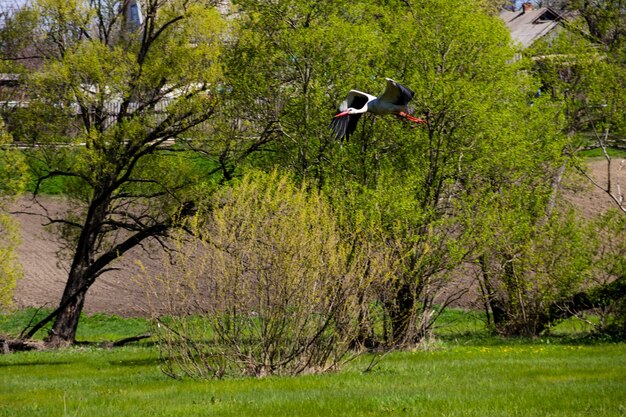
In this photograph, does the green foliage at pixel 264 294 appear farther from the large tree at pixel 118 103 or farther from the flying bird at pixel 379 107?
the large tree at pixel 118 103

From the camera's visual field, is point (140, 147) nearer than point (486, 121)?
No

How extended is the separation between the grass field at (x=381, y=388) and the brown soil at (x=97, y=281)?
19312 millimetres

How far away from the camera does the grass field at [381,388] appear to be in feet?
39.7

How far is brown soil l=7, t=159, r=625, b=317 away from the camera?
42.3m

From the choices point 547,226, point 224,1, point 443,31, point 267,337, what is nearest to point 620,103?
point 547,226

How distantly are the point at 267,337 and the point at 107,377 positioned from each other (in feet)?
13.7

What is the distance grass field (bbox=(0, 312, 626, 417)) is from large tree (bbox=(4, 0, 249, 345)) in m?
6.44

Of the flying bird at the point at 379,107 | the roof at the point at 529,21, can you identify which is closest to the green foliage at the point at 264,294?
the flying bird at the point at 379,107

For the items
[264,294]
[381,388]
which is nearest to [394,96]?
[264,294]

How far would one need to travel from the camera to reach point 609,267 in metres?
25.0

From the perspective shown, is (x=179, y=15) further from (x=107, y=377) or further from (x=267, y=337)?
(x=267, y=337)

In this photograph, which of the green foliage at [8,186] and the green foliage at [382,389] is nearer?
the green foliage at [382,389]

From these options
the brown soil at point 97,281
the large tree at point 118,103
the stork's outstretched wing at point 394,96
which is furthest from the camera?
the brown soil at point 97,281

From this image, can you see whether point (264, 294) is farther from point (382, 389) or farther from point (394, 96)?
point (394, 96)
